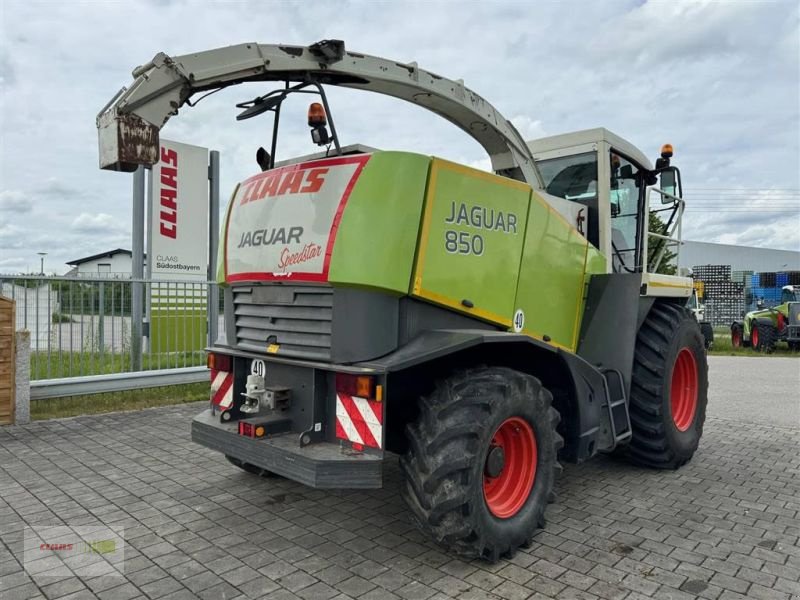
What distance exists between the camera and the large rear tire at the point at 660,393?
16.6 ft

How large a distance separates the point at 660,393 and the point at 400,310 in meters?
2.83

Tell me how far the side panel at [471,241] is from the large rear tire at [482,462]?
1.65 ft

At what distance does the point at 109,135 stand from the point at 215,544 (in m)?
2.53

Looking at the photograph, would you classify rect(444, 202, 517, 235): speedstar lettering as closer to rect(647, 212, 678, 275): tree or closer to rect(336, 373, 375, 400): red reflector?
rect(336, 373, 375, 400): red reflector

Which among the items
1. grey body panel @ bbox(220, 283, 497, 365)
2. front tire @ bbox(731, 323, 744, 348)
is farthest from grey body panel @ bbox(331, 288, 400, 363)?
front tire @ bbox(731, 323, 744, 348)

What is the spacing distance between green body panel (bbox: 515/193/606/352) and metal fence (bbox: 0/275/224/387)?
4.50 meters

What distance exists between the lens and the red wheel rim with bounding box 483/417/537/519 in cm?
366

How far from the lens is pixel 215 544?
3607 millimetres

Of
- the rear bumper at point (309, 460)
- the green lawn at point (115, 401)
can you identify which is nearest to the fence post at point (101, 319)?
the green lawn at point (115, 401)

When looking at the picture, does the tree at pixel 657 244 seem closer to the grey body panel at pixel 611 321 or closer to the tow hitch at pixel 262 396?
the grey body panel at pixel 611 321

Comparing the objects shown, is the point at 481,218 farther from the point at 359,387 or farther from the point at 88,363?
the point at 88,363

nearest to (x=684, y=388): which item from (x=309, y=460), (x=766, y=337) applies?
(x=309, y=460)

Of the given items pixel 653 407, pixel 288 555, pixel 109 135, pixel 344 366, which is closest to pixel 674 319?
pixel 653 407

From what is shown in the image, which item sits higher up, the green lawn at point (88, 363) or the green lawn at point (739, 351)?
the green lawn at point (88, 363)
